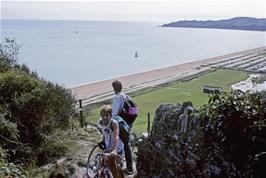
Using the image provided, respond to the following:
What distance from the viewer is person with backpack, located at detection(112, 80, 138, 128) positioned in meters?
6.99

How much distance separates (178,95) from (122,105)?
107ft

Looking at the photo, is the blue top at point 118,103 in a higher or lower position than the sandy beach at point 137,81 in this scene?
higher

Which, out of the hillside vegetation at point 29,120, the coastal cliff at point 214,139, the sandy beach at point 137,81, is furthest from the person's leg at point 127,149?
the sandy beach at point 137,81

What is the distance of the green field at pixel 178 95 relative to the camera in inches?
1238

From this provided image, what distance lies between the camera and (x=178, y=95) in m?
39.5

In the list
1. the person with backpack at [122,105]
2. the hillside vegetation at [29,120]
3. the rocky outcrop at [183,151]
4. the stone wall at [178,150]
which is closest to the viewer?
the rocky outcrop at [183,151]

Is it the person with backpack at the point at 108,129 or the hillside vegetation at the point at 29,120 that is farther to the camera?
the hillside vegetation at the point at 29,120

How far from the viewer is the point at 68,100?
12.2 meters

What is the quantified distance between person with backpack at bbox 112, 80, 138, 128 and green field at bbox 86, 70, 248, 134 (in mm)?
17588

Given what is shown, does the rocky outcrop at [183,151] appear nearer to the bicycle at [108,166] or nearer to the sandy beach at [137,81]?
the bicycle at [108,166]

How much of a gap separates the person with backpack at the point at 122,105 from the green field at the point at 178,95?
17.6 m

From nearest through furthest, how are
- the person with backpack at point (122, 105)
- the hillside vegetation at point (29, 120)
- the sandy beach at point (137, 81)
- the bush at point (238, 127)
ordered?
the bush at point (238, 127)
the person with backpack at point (122, 105)
the hillside vegetation at point (29, 120)
the sandy beach at point (137, 81)

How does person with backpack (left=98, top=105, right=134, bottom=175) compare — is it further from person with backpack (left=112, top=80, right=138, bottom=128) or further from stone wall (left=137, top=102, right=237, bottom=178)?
stone wall (left=137, top=102, right=237, bottom=178)

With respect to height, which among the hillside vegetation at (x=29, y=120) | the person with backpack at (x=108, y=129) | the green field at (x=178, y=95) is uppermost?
the person with backpack at (x=108, y=129)
